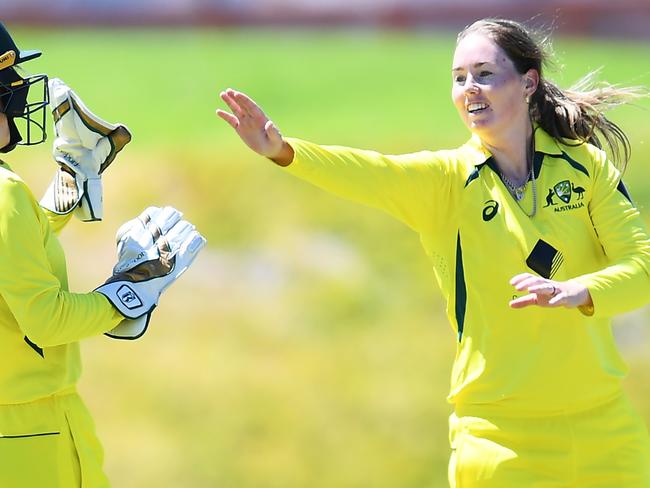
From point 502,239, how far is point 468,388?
1.21 ft

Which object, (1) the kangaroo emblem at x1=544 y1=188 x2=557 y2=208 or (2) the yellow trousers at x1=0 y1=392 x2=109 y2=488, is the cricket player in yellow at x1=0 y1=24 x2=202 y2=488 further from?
(1) the kangaroo emblem at x1=544 y1=188 x2=557 y2=208

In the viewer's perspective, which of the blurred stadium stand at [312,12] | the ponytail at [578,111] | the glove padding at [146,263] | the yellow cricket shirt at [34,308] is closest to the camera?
the yellow cricket shirt at [34,308]

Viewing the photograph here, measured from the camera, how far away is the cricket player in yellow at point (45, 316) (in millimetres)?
2477

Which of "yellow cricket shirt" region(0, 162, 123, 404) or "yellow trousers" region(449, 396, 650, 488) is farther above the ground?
"yellow cricket shirt" region(0, 162, 123, 404)

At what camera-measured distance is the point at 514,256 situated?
9.06 ft

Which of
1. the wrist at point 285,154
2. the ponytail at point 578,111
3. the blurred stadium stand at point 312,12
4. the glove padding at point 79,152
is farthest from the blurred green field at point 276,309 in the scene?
the wrist at point 285,154

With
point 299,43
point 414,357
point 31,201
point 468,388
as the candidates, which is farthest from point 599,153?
point 299,43

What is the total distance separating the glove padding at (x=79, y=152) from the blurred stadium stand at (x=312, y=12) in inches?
269

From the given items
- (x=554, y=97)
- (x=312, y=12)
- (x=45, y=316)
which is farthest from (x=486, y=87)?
(x=312, y=12)

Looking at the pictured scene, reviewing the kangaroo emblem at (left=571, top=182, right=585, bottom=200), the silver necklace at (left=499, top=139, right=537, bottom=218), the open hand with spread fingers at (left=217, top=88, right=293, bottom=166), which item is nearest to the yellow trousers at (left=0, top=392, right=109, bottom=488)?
the open hand with spread fingers at (left=217, top=88, right=293, bottom=166)

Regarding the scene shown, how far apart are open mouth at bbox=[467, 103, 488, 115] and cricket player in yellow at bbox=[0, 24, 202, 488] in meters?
0.75

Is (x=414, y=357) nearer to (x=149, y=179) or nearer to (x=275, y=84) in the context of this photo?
(x=149, y=179)

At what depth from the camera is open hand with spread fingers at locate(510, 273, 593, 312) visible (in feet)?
8.21

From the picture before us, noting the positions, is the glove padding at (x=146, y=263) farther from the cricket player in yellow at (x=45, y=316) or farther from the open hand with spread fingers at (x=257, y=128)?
the open hand with spread fingers at (x=257, y=128)
